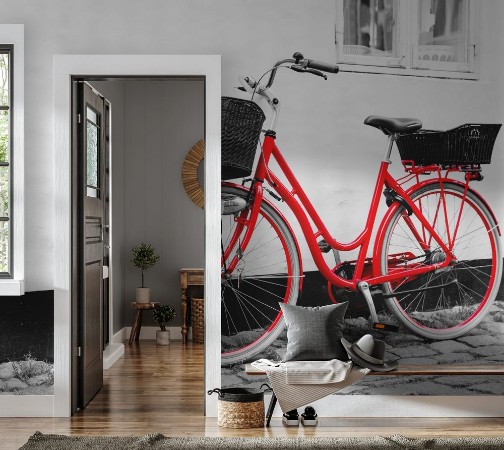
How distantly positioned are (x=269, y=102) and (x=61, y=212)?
1616 millimetres

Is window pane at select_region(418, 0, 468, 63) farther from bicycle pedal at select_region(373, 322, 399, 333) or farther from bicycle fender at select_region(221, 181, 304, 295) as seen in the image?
bicycle pedal at select_region(373, 322, 399, 333)

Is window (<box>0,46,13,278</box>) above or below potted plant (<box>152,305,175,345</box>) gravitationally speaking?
above

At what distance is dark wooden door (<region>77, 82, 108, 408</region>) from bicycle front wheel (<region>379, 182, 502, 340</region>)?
211 cm

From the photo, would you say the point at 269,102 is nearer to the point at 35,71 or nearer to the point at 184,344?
the point at 35,71

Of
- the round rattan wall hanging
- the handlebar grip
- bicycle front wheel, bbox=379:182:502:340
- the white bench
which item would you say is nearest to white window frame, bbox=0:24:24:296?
the white bench

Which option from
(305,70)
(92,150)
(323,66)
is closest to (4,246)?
(92,150)

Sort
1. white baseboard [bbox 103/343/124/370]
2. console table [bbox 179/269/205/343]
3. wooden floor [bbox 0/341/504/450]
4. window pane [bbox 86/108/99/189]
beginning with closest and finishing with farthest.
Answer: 1. wooden floor [bbox 0/341/504/450]
2. window pane [bbox 86/108/99/189]
3. white baseboard [bbox 103/343/124/370]
4. console table [bbox 179/269/205/343]

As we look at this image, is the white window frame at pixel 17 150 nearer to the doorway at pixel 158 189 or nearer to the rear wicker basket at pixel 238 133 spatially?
the rear wicker basket at pixel 238 133

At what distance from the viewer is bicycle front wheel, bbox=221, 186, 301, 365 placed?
5457 mm

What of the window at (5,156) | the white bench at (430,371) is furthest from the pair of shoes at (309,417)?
the window at (5,156)

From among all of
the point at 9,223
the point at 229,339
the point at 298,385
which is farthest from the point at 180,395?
the point at 9,223

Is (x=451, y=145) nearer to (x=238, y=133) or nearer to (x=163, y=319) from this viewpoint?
(x=238, y=133)

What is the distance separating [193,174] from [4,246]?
3.91 m

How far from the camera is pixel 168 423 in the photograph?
514cm
